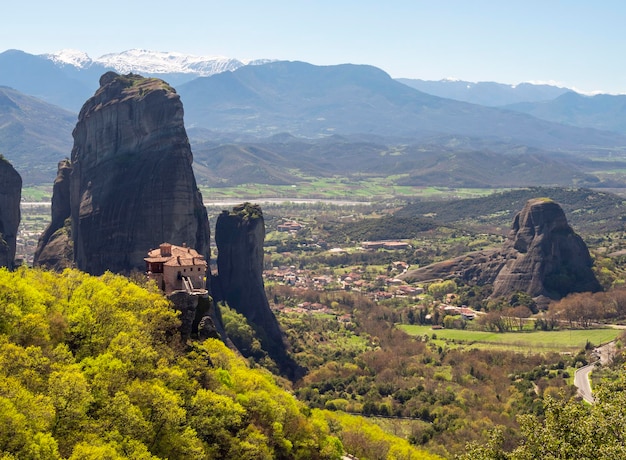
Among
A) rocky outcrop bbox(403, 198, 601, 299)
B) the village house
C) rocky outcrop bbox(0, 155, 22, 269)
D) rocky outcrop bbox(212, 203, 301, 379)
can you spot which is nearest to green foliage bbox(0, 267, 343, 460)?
the village house

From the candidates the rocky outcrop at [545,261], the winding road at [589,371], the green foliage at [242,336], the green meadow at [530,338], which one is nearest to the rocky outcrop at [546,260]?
the rocky outcrop at [545,261]

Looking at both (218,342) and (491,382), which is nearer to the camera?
(218,342)

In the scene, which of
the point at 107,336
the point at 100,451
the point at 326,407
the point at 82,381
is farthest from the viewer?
the point at 326,407

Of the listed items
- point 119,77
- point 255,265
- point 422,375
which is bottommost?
point 422,375

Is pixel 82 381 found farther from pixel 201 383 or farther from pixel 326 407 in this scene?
pixel 326 407

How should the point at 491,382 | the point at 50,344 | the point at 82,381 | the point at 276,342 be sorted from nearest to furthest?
the point at 82,381 < the point at 50,344 < the point at 491,382 < the point at 276,342

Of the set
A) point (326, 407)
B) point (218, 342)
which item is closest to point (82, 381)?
point (218, 342)

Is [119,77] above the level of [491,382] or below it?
above
